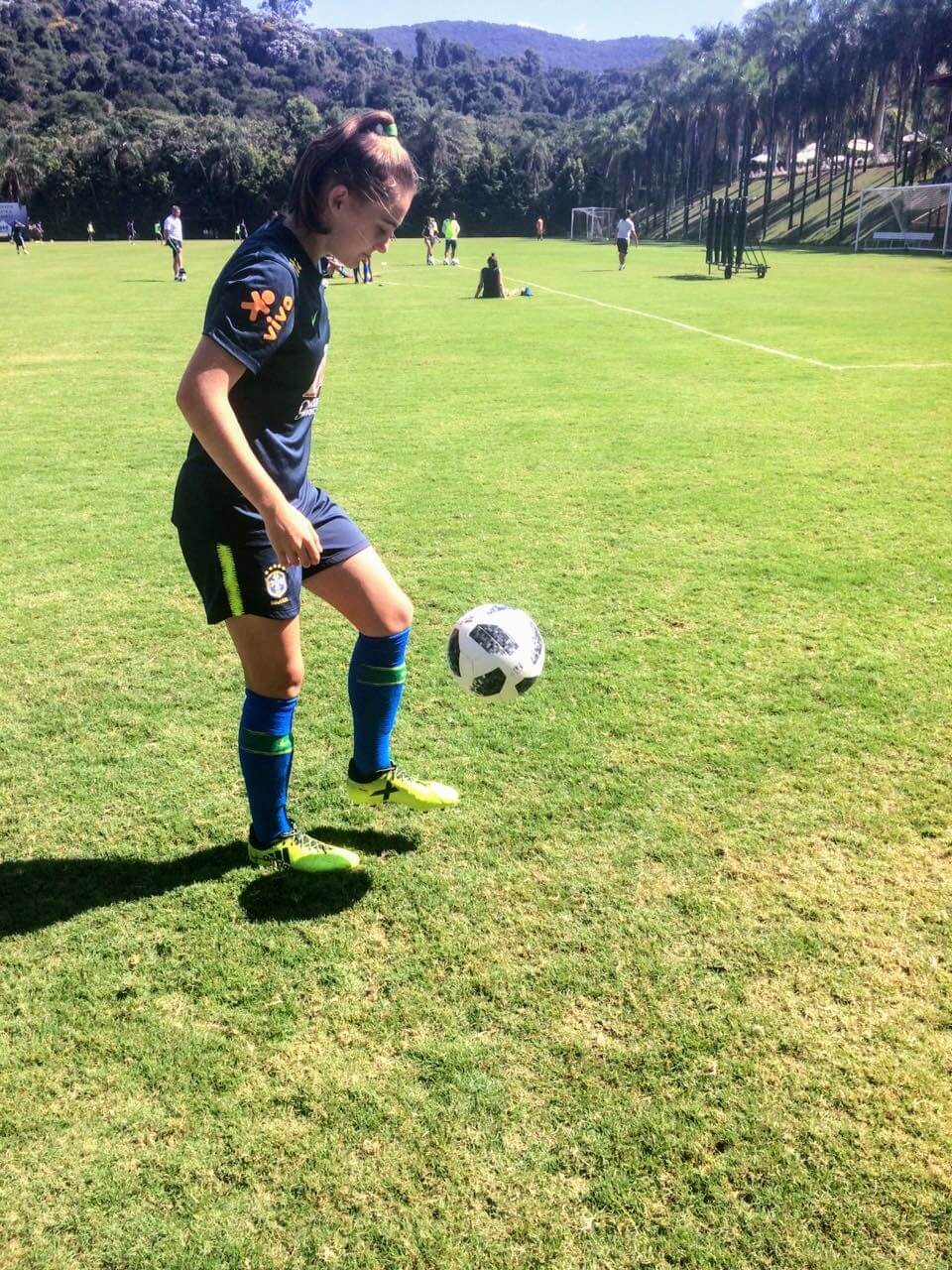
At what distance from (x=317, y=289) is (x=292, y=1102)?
225 cm

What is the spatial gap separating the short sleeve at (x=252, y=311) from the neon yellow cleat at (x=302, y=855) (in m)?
1.59

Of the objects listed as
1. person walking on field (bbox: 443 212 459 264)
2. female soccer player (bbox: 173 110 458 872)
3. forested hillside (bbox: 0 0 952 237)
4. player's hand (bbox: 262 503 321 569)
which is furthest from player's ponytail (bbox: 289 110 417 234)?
forested hillside (bbox: 0 0 952 237)

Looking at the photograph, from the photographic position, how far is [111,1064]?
2473mm

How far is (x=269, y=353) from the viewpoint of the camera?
2.57 m

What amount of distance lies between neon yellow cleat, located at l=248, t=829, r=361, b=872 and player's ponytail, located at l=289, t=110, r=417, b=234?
1.96 m

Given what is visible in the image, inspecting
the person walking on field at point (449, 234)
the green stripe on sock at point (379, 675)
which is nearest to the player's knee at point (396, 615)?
the green stripe on sock at point (379, 675)

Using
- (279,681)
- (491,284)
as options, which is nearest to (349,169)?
(279,681)

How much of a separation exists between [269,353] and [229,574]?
664mm

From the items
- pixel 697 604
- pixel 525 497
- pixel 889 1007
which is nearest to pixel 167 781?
pixel 889 1007

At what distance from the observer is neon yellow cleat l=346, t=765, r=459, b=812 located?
11.5 feet

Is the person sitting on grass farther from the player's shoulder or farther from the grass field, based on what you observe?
the player's shoulder

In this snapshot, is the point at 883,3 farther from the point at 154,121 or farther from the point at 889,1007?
the point at 889,1007

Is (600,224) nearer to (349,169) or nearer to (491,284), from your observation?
(491,284)

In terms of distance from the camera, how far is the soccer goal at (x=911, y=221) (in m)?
42.7
